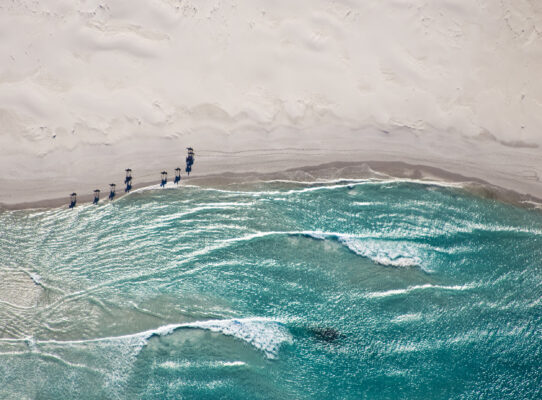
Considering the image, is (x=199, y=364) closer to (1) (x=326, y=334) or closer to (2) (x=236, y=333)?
(2) (x=236, y=333)

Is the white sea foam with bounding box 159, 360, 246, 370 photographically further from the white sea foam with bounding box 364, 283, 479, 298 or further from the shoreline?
the shoreline

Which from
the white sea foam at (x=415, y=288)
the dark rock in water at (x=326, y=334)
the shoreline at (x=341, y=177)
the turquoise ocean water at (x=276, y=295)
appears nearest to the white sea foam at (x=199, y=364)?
the turquoise ocean water at (x=276, y=295)

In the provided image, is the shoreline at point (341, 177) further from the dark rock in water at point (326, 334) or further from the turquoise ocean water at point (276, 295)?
the dark rock in water at point (326, 334)

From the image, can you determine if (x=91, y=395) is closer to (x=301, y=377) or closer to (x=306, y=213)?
(x=301, y=377)

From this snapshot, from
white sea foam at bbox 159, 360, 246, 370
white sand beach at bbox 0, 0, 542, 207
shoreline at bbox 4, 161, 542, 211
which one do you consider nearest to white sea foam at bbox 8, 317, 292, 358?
white sea foam at bbox 159, 360, 246, 370

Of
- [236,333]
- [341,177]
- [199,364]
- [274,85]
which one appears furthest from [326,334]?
[274,85]

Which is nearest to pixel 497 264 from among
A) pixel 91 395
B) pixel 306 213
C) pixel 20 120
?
pixel 306 213
